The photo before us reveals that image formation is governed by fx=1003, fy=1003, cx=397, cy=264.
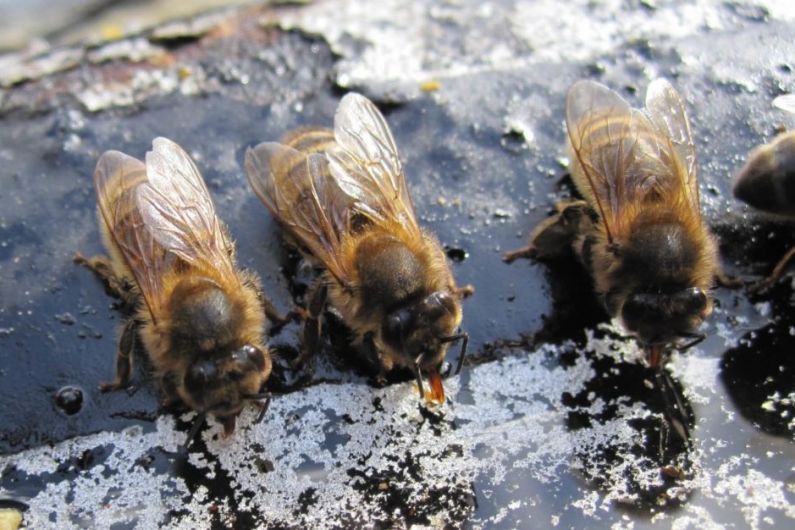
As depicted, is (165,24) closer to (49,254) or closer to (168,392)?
(49,254)

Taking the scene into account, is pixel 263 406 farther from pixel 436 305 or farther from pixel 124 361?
pixel 436 305

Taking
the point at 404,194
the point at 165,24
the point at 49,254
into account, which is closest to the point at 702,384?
the point at 404,194

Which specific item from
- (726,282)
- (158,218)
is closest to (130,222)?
(158,218)

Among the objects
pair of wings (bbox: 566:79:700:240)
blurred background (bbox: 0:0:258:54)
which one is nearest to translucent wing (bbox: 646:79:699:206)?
pair of wings (bbox: 566:79:700:240)

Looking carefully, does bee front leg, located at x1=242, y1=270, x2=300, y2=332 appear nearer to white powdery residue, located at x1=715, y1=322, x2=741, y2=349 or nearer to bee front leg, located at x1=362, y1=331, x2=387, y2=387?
bee front leg, located at x1=362, y1=331, x2=387, y2=387

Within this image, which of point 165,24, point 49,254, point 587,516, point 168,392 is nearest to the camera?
point 587,516

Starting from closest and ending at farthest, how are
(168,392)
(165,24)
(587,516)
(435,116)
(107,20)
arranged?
(587,516) → (168,392) → (435,116) → (165,24) → (107,20)
